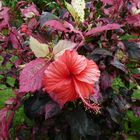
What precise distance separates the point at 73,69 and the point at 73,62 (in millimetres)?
25

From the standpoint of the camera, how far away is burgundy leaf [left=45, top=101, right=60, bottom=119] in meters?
1.79

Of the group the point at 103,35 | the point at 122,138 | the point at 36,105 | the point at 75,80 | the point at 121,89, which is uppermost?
the point at 75,80

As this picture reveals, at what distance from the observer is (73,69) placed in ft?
4.62

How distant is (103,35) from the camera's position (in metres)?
1.88

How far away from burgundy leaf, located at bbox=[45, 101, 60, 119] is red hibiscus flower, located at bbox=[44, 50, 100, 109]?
1.23 ft

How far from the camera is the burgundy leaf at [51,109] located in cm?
179

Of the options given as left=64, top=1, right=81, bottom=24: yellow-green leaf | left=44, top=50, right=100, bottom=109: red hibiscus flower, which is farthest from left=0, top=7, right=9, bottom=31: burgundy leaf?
left=44, top=50, right=100, bottom=109: red hibiscus flower

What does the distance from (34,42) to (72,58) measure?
0.61 ft

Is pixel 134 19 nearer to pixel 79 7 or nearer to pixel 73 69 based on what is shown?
pixel 79 7

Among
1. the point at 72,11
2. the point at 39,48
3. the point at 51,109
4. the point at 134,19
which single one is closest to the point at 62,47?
the point at 39,48

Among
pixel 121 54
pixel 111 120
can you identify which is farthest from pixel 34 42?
pixel 111 120

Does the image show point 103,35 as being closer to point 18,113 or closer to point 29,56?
point 29,56

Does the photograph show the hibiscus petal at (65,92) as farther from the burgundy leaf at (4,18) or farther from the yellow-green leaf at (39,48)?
the burgundy leaf at (4,18)

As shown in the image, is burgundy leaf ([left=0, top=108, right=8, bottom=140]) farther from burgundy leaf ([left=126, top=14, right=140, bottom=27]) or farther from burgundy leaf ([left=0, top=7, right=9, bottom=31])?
burgundy leaf ([left=126, top=14, right=140, bottom=27])
